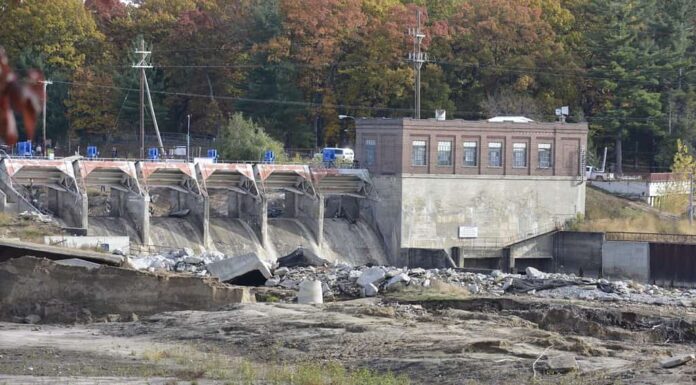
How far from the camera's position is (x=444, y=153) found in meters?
68.7

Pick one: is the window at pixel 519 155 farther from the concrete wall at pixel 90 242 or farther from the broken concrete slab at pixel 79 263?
the broken concrete slab at pixel 79 263

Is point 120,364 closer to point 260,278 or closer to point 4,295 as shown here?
point 4,295

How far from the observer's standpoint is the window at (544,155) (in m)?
70.6

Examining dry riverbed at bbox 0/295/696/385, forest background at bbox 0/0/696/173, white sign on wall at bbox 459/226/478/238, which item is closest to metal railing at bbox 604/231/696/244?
white sign on wall at bbox 459/226/478/238

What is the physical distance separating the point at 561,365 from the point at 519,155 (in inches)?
1835

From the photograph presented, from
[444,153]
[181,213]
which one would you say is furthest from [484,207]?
[181,213]

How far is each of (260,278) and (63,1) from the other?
50.6 metres

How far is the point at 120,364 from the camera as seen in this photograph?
2547cm

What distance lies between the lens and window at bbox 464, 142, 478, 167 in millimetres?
69000

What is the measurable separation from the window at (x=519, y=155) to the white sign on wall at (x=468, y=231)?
4.29 meters

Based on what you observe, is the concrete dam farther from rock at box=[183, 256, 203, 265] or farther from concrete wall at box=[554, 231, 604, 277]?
concrete wall at box=[554, 231, 604, 277]

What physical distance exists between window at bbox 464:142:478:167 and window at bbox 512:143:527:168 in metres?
2.13

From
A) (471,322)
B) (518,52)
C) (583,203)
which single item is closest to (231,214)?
(583,203)

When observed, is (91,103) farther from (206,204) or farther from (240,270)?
(240,270)
